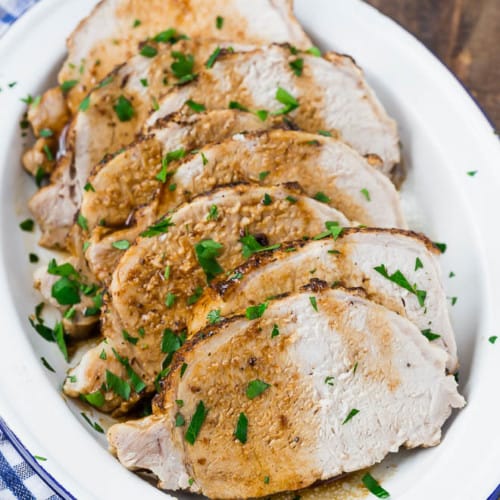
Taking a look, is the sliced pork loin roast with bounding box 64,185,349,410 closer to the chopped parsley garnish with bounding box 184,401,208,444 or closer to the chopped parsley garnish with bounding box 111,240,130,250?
the chopped parsley garnish with bounding box 111,240,130,250

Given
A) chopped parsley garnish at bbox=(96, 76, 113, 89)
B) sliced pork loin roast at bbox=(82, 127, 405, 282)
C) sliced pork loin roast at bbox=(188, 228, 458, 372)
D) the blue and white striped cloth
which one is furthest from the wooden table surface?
the blue and white striped cloth

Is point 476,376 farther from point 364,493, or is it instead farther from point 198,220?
point 198,220

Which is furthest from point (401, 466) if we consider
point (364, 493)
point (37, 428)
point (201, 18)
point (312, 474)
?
point (201, 18)

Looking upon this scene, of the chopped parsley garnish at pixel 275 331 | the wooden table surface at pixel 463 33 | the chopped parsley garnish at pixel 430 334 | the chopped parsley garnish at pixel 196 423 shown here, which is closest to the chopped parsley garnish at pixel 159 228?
the chopped parsley garnish at pixel 275 331

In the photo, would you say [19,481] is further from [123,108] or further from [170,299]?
[123,108]

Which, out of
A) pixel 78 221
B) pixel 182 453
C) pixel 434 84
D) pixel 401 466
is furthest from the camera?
pixel 434 84

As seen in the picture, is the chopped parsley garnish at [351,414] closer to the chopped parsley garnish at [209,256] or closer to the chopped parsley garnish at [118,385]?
the chopped parsley garnish at [209,256]

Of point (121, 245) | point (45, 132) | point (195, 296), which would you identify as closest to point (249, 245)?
point (195, 296)
